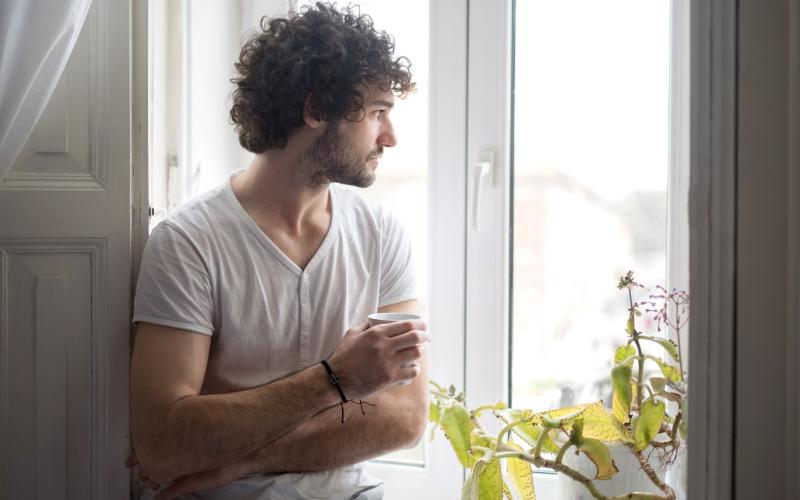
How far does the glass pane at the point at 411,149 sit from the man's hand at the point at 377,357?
17.9 inches

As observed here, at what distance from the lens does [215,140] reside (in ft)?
5.78

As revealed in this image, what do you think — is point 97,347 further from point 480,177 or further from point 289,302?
point 480,177

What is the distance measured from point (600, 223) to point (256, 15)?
955 mm

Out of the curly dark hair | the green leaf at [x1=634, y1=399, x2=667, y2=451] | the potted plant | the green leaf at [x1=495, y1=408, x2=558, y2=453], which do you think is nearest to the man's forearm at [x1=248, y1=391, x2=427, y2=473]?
the potted plant

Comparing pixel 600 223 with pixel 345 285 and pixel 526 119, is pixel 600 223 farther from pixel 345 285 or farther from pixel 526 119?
pixel 345 285

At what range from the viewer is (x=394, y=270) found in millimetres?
1524

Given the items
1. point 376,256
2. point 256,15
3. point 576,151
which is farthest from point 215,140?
point 576,151

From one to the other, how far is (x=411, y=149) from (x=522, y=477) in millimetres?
775

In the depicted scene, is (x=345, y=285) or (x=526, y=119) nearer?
(x=345, y=285)

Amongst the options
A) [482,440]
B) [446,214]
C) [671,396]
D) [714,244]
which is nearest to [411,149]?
[446,214]

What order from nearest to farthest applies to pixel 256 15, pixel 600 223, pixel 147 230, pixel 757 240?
1. pixel 757 240
2. pixel 147 230
3. pixel 600 223
4. pixel 256 15

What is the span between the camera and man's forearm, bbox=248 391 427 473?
133cm

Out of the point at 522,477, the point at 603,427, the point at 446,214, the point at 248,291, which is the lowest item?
the point at 522,477

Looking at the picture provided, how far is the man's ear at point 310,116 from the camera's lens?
4.73ft
